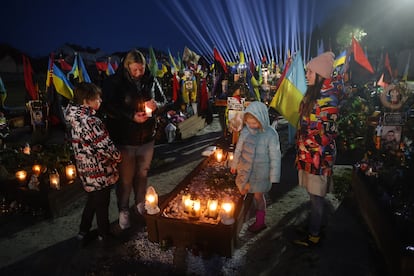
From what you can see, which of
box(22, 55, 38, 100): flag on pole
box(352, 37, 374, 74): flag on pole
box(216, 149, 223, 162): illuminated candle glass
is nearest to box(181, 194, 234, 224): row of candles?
box(216, 149, 223, 162): illuminated candle glass

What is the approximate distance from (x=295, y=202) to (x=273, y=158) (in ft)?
6.40

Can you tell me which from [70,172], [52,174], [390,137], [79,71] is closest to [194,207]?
[52,174]

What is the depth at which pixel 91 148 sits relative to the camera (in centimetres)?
378

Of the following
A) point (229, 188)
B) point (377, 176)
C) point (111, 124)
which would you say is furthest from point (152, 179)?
point (377, 176)

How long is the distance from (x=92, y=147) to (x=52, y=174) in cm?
223

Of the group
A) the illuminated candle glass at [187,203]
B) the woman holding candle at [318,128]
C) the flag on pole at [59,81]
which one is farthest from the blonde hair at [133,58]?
the flag on pole at [59,81]

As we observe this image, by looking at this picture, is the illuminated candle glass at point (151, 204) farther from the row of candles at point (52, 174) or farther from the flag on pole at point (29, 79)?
the flag on pole at point (29, 79)

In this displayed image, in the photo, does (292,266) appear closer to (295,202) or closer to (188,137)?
(295,202)

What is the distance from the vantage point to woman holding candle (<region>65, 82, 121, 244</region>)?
3660 millimetres

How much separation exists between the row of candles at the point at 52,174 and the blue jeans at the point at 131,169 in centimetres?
162

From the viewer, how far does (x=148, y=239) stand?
437 centimetres

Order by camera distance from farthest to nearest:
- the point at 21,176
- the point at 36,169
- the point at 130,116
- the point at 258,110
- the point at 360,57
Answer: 1. the point at 360,57
2. the point at 36,169
3. the point at 21,176
4. the point at 130,116
5. the point at 258,110

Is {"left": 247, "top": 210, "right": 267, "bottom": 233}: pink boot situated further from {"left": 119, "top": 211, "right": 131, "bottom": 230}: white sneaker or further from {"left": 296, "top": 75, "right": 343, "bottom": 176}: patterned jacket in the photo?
{"left": 119, "top": 211, "right": 131, "bottom": 230}: white sneaker

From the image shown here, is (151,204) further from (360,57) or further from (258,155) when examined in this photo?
(360,57)
